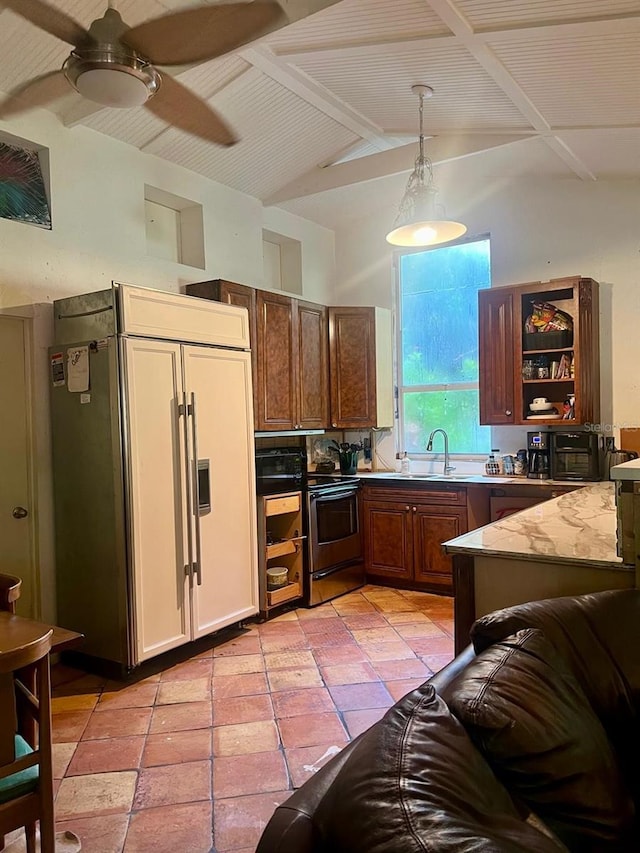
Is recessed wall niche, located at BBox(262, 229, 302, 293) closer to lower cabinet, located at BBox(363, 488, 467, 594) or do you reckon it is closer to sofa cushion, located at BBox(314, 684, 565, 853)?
lower cabinet, located at BBox(363, 488, 467, 594)

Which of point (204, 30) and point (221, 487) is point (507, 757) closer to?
point (204, 30)

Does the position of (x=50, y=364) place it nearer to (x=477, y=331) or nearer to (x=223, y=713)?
(x=223, y=713)

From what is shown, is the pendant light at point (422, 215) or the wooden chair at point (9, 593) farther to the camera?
the pendant light at point (422, 215)

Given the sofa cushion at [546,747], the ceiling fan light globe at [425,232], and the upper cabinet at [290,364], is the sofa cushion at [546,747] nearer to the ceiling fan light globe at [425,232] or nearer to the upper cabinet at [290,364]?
the ceiling fan light globe at [425,232]

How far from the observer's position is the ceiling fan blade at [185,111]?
277 cm

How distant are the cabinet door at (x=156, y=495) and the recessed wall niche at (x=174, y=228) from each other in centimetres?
131

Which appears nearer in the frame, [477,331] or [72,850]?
[72,850]

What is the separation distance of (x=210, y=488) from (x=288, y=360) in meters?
1.46

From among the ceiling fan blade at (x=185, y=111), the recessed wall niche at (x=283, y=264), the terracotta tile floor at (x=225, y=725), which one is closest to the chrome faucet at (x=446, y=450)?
the terracotta tile floor at (x=225, y=725)

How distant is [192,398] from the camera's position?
3.69 metres

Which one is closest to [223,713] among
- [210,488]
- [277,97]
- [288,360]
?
[210,488]

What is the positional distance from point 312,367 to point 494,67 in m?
2.64

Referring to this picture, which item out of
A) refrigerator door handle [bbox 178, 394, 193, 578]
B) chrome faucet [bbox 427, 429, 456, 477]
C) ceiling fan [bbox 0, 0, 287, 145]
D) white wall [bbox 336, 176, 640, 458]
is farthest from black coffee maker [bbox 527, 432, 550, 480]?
ceiling fan [bbox 0, 0, 287, 145]

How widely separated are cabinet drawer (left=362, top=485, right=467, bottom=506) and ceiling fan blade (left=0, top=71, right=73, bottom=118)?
139 inches
